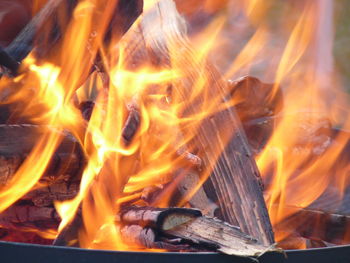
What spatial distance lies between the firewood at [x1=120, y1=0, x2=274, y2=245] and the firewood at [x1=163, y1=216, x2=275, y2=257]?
24cm

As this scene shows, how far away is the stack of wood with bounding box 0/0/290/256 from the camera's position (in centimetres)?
156

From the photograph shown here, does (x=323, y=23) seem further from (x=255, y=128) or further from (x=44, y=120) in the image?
(x=44, y=120)

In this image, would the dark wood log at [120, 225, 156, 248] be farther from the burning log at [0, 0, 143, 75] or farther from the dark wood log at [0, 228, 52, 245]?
the burning log at [0, 0, 143, 75]

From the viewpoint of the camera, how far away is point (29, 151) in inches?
71.2

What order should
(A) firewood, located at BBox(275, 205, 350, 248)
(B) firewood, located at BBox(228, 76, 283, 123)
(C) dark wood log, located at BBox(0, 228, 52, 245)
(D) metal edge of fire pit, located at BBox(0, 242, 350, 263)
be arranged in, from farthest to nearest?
(B) firewood, located at BBox(228, 76, 283, 123) < (A) firewood, located at BBox(275, 205, 350, 248) < (C) dark wood log, located at BBox(0, 228, 52, 245) < (D) metal edge of fire pit, located at BBox(0, 242, 350, 263)

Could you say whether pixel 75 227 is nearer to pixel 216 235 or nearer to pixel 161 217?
pixel 161 217

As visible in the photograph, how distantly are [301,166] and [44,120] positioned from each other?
1373 millimetres

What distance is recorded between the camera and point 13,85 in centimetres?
189

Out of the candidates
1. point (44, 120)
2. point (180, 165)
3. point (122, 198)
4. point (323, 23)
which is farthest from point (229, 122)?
point (323, 23)

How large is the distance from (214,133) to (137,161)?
37 centimetres

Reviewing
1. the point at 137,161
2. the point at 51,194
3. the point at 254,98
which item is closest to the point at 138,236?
the point at 137,161

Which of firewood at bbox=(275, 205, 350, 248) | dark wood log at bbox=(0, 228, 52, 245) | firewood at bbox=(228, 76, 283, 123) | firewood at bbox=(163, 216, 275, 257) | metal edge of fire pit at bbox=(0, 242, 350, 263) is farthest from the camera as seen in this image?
firewood at bbox=(228, 76, 283, 123)

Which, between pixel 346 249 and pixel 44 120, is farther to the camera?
pixel 44 120

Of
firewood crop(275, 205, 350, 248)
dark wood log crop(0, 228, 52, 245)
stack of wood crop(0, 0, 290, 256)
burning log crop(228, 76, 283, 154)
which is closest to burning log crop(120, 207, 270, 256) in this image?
stack of wood crop(0, 0, 290, 256)
